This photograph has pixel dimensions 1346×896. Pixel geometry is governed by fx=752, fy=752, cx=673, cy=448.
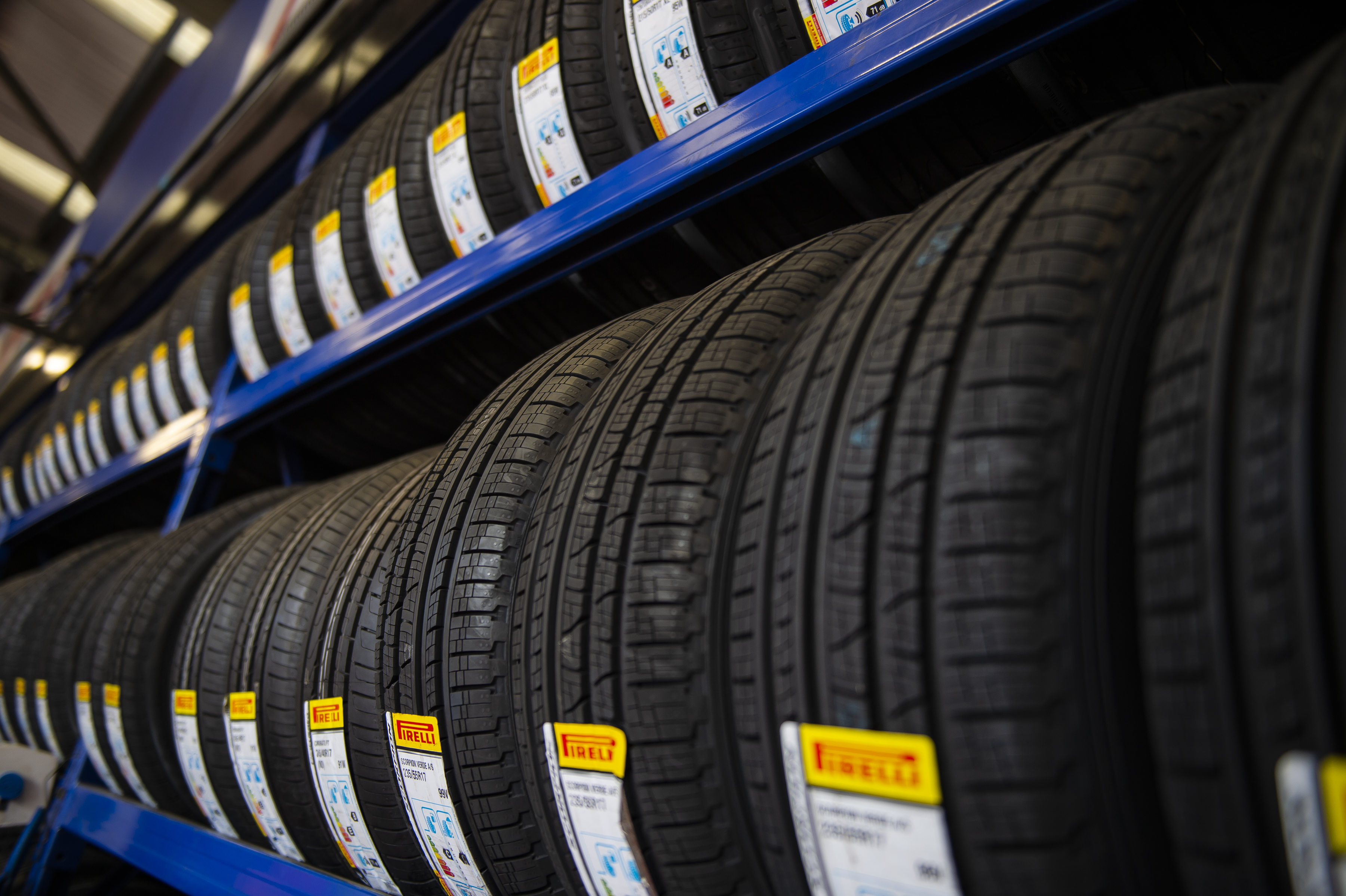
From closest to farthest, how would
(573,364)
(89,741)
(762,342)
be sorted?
(762,342)
(573,364)
(89,741)

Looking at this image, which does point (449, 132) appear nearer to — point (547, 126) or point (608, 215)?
point (547, 126)

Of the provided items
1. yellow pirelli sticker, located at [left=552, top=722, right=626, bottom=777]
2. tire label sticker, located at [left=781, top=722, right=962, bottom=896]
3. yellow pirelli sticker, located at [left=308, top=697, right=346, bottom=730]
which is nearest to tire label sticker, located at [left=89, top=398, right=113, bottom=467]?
yellow pirelli sticker, located at [left=308, top=697, right=346, bottom=730]

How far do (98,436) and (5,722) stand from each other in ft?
3.20

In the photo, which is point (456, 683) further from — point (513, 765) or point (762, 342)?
point (762, 342)

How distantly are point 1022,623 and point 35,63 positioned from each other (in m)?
8.38

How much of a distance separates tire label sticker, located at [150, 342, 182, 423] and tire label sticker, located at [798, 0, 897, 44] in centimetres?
215

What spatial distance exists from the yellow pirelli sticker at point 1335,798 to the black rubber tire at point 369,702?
0.82 metres

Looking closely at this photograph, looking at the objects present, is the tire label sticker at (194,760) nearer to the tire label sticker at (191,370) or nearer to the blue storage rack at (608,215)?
the blue storage rack at (608,215)

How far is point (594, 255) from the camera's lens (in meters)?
1.18

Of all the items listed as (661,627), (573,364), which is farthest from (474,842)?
(573,364)

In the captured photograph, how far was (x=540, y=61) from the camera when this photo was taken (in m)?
1.09

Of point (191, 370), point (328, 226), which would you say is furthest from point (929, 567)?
point (191, 370)

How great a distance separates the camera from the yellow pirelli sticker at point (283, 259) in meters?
1.64

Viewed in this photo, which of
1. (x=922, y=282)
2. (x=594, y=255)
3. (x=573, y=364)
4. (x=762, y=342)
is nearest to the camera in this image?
(x=922, y=282)
